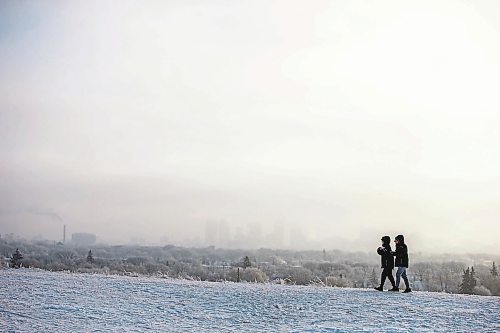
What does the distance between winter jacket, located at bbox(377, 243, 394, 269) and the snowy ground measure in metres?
1.27

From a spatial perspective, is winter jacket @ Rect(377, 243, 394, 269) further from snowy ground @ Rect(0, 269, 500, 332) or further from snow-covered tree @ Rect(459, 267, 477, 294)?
snow-covered tree @ Rect(459, 267, 477, 294)

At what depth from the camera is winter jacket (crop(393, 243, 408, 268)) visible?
2447cm

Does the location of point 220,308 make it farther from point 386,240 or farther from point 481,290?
point 481,290

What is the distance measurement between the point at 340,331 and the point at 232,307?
4976mm

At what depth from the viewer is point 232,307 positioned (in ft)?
70.3

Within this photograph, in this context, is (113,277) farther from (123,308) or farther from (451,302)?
(451,302)

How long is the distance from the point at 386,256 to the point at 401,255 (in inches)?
25.5

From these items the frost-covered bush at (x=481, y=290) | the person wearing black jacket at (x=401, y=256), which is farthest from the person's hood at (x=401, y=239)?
the frost-covered bush at (x=481, y=290)

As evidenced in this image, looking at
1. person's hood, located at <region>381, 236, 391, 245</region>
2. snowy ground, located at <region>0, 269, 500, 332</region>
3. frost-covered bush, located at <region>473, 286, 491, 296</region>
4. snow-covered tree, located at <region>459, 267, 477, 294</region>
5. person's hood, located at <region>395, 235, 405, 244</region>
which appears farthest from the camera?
snow-covered tree, located at <region>459, 267, 477, 294</region>

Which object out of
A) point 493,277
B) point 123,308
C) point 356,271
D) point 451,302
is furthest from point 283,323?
point 356,271

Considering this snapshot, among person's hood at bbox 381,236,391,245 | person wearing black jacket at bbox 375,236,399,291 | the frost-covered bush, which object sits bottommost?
the frost-covered bush

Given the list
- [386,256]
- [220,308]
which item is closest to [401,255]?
[386,256]

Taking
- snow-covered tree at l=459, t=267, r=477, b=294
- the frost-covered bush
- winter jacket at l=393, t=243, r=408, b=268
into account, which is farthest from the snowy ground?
snow-covered tree at l=459, t=267, r=477, b=294

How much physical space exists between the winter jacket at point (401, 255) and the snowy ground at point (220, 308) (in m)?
1.34
